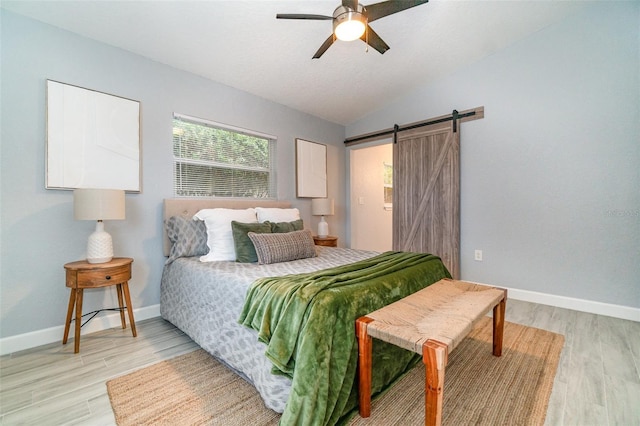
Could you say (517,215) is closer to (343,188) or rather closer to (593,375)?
(593,375)

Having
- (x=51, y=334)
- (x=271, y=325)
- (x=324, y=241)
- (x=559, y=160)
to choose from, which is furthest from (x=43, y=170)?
(x=559, y=160)

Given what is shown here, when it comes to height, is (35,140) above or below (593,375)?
above

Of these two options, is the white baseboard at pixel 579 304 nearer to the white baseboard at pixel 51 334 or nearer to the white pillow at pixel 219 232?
the white pillow at pixel 219 232

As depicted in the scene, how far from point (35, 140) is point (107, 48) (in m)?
1.03

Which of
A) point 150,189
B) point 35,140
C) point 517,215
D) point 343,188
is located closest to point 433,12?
point 517,215

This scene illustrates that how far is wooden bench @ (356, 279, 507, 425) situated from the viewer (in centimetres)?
112

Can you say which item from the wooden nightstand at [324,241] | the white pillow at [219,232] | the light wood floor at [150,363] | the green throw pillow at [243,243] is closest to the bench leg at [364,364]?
the light wood floor at [150,363]

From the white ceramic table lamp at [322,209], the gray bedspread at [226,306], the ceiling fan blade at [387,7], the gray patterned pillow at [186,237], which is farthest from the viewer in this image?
the white ceramic table lamp at [322,209]

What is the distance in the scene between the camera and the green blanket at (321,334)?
1.22 m

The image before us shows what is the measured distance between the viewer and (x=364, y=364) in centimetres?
138

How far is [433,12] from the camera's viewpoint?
2.64 metres

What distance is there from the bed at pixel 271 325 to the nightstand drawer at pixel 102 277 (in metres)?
0.40

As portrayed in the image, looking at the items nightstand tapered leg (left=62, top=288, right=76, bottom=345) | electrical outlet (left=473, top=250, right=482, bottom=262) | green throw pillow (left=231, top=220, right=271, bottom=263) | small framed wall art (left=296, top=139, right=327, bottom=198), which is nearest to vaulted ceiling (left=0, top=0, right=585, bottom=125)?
small framed wall art (left=296, top=139, right=327, bottom=198)

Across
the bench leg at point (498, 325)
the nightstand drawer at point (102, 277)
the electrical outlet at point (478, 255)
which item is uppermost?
the nightstand drawer at point (102, 277)
